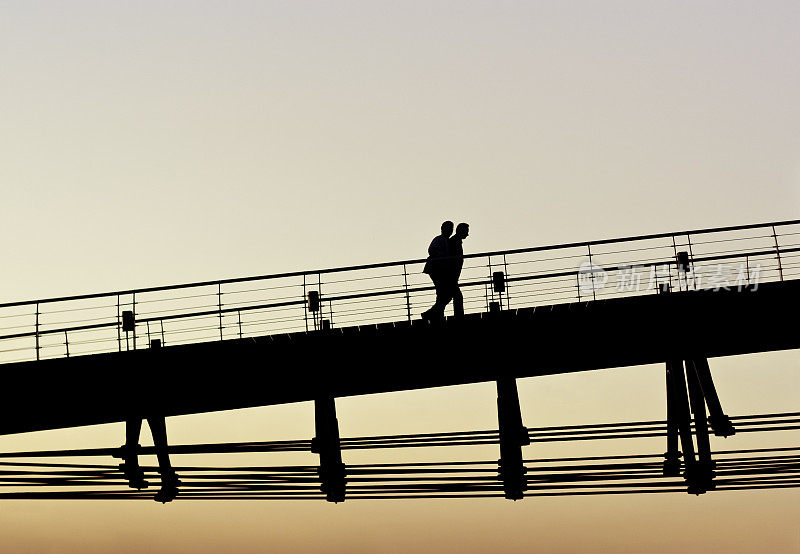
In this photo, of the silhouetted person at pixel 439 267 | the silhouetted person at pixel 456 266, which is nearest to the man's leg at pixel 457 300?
the silhouetted person at pixel 456 266

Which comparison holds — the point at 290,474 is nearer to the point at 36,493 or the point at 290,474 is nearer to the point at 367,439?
the point at 367,439

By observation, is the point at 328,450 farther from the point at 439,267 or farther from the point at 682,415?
the point at 682,415

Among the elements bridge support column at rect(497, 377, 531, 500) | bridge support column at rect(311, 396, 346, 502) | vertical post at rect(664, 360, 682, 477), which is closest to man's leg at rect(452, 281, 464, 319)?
bridge support column at rect(497, 377, 531, 500)

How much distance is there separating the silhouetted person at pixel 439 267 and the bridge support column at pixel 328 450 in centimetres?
175

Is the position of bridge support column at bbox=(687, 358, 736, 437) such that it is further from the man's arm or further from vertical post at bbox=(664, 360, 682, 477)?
the man's arm

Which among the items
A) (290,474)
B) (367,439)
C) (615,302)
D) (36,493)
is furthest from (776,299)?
(36,493)

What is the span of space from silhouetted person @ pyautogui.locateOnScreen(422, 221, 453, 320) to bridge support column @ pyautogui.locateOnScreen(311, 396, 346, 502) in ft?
5.75

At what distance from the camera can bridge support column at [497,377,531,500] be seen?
15555 millimetres

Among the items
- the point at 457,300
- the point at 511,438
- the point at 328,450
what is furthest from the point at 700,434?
the point at 328,450

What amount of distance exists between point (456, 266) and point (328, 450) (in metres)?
3.00

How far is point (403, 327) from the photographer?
51.5 ft

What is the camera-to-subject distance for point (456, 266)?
54.9ft

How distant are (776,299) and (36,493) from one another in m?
10.1

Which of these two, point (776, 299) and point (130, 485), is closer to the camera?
point (776, 299)
